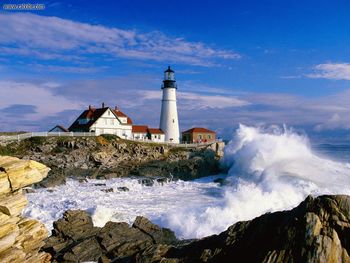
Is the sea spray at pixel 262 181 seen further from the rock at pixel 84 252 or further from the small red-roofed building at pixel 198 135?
the small red-roofed building at pixel 198 135

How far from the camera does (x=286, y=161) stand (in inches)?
1337

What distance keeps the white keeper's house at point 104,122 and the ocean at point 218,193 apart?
12597 millimetres

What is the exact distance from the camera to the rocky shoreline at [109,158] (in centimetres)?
3488

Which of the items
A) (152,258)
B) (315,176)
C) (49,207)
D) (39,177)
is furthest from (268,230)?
(315,176)

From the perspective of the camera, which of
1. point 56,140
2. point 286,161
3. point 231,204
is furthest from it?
point 56,140

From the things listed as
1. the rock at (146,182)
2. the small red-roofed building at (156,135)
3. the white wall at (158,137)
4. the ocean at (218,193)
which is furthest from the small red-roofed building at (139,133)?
the rock at (146,182)

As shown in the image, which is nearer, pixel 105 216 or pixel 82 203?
pixel 105 216

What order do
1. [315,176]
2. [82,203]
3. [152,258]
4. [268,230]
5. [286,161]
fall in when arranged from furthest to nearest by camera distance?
[286,161] → [315,176] → [82,203] → [152,258] → [268,230]

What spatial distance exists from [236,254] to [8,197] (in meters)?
5.04

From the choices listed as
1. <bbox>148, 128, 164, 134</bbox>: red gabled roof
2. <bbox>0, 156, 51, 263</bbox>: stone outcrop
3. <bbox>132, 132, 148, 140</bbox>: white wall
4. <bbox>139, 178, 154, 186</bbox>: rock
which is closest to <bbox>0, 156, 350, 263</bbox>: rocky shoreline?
<bbox>0, 156, 51, 263</bbox>: stone outcrop

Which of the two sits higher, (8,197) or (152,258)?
(8,197)

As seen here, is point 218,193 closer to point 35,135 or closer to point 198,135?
point 35,135

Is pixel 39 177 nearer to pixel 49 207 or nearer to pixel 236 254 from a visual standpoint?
pixel 236 254

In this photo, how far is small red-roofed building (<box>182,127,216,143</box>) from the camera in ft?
175
